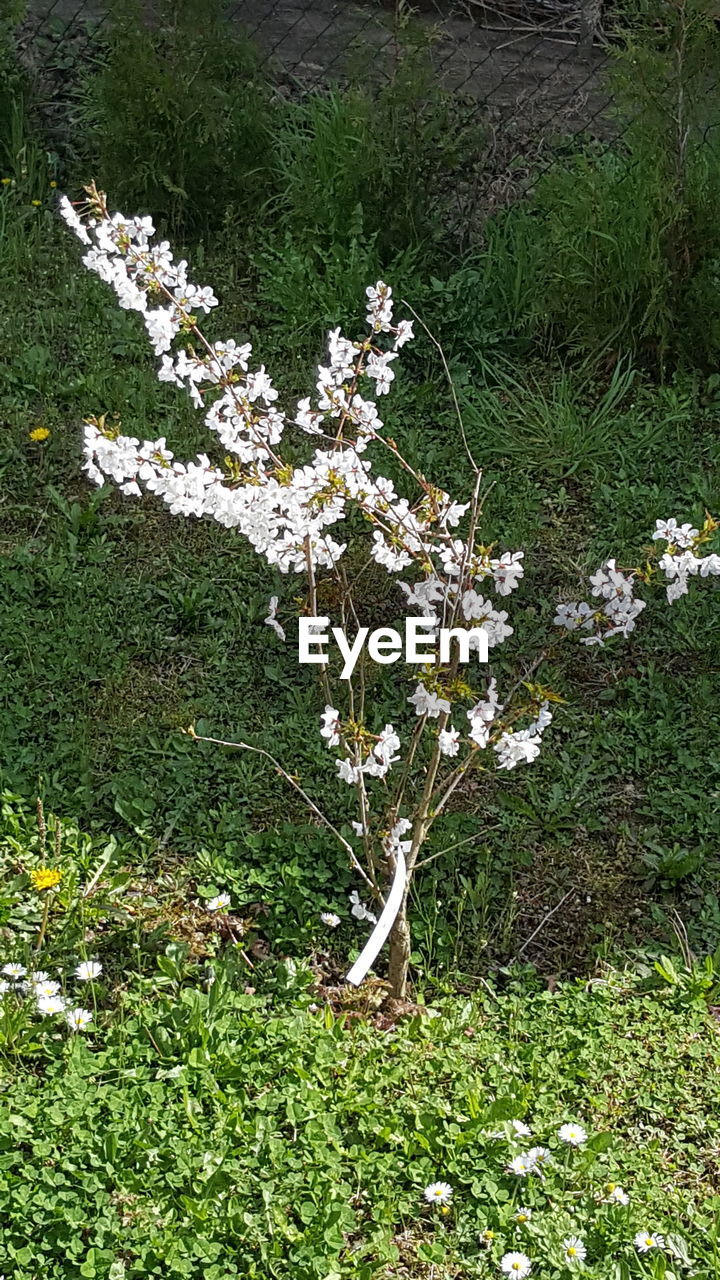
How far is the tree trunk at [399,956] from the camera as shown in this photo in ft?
8.22

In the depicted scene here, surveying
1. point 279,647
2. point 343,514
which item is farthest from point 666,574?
point 279,647

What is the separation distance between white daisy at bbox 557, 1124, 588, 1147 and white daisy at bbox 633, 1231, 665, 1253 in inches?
7.2

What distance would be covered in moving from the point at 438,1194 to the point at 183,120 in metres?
3.68

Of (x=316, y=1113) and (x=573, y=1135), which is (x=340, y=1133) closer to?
(x=316, y=1113)

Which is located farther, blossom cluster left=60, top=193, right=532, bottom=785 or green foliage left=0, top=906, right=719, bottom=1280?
blossom cluster left=60, top=193, right=532, bottom=785

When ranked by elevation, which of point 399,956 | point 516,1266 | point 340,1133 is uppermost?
point 399,956

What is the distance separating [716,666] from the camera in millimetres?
3381

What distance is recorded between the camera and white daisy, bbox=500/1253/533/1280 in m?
2.01

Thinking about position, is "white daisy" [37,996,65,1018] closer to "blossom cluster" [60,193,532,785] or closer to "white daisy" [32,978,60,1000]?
"white daisy" [32,978,60,1000]

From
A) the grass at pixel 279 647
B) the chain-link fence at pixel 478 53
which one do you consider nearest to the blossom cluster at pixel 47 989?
the grass at pixel 279 647

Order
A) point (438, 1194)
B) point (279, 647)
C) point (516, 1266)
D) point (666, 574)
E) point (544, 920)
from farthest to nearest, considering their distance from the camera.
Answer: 1. point (279, 647)
2. point (544, 920)
3. point (666, 574)
4. point (438, 1194)
5. point (516, 1266)

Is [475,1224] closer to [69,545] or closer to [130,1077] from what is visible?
[130,1077]

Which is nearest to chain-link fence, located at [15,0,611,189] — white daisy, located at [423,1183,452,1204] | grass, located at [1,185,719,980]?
grass, located at [1,185,719,980]

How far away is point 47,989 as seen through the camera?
2445 millimetres
